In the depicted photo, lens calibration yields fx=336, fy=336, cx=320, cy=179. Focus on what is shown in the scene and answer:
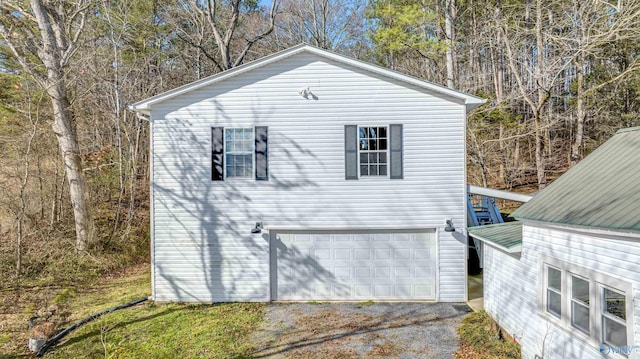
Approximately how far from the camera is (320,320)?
7574 millimetres

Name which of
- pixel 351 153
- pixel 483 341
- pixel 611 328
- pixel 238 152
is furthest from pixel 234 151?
pixel 611 328

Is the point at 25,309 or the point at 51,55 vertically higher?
the point at 51,55

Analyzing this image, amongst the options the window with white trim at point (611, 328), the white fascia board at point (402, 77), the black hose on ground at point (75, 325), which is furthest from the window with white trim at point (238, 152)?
the window with white trim at point (611, 328)

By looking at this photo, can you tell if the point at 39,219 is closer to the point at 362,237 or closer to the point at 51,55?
the point at 51,55

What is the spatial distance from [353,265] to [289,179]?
Result: 2768 mm

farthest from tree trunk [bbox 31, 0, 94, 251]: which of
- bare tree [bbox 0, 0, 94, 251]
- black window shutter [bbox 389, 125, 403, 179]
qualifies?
black window shutter [bbox 389, 125, 403, 179]

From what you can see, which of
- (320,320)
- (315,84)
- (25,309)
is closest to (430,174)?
(315,84)

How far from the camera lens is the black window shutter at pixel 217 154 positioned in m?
8.64

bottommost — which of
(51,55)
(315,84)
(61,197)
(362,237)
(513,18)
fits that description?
(362,237)

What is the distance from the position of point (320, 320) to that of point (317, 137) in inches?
172

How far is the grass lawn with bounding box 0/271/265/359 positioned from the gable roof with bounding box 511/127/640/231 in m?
5.77

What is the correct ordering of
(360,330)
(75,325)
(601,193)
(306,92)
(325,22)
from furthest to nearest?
(325,22) → (306,92) → (75,325) → (360,330) → (601,193)

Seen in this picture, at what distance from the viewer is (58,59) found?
11375mm

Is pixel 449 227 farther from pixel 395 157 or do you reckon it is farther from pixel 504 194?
pixel 395 157
